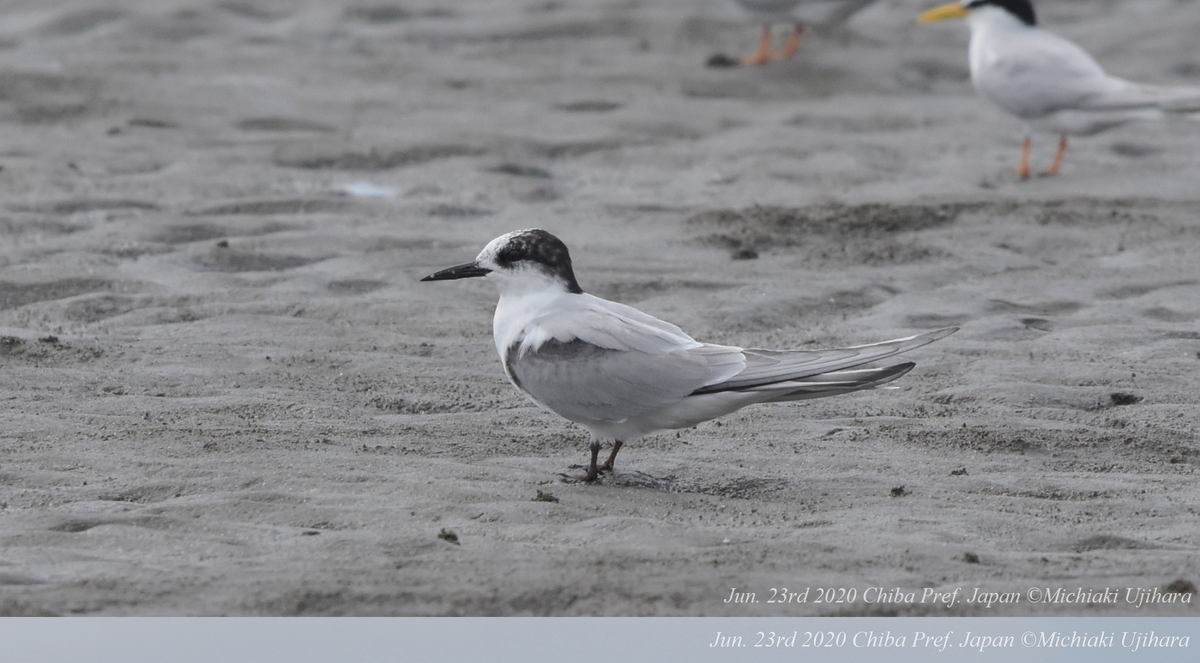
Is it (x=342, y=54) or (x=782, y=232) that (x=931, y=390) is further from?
(x=342, y=54)

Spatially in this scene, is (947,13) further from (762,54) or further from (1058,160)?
(1058,160)

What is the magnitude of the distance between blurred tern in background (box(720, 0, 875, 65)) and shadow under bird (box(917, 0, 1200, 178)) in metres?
1.28

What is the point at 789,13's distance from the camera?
28.1 ft

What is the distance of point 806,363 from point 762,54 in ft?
17.5

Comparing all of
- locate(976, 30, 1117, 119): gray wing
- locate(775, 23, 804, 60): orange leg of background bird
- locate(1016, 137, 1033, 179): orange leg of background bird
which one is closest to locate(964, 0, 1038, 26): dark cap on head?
locate(976, 30, 1117, 119): gray wing

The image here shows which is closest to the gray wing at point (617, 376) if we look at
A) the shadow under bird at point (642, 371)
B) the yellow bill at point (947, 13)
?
the shadow under bird at point (642, 371)

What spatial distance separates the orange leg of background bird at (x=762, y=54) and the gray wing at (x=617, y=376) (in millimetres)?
5098

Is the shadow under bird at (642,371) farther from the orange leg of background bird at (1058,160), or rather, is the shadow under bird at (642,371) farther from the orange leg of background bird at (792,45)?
the orange leg of background bird at (792,45)

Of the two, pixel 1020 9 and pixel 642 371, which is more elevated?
pixel 1020 9

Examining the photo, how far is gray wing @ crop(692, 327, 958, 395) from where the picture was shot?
348 centimetres

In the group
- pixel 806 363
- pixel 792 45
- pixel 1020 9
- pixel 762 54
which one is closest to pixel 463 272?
pixel 806 363

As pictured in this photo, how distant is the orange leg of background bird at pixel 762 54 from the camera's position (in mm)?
8492

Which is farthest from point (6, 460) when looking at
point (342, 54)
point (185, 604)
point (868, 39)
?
point (868, 39)

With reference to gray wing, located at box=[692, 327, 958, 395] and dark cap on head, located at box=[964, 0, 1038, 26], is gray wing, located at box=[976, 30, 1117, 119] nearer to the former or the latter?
dark cap on head, located at box=[964, 0, 1038, 26]
